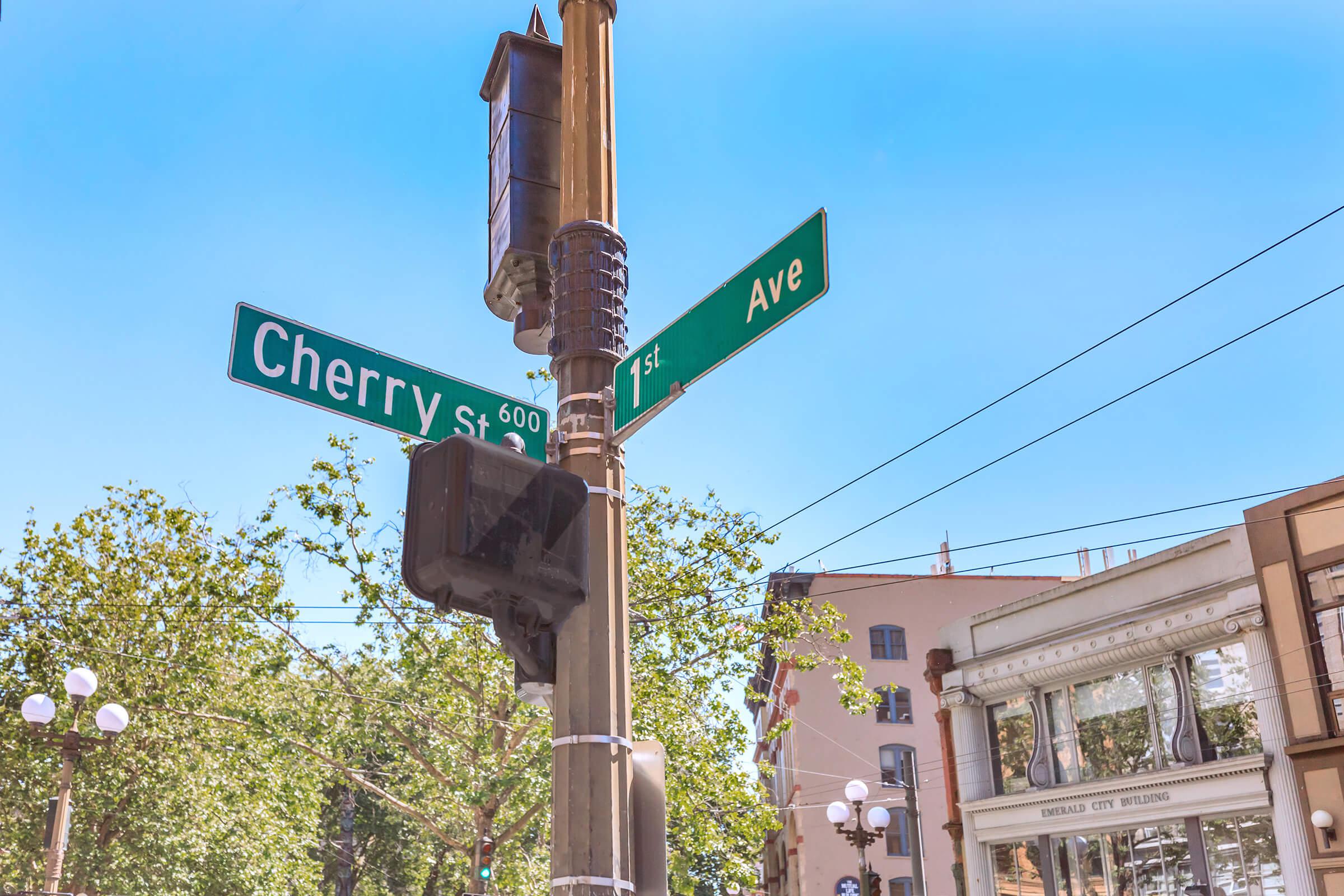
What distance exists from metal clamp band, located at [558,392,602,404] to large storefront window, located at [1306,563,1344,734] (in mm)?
20086

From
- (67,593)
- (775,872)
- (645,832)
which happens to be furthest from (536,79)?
(775,872)

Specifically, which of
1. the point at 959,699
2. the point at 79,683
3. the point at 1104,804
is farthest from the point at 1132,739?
the point at 79,683

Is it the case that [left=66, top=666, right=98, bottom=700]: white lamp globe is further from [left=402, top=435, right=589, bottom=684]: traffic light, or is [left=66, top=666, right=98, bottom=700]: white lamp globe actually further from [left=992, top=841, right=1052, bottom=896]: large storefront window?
[left=992, top=841, right=1052, bottom=896]: large storefront window

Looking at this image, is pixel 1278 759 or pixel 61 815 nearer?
pixel 61 815

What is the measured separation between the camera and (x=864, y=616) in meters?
45.8

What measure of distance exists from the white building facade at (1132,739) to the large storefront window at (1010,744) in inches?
1.6

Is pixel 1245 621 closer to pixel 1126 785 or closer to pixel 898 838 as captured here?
pixel 1126 785

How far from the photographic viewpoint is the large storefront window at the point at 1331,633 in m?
19.9

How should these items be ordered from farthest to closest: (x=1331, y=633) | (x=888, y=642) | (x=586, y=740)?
(x=888, y=642) → (x=1331, y=633) → (x=586, y=740)

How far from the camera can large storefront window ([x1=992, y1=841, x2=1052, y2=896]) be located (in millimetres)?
25344

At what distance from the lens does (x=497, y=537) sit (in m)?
3.22

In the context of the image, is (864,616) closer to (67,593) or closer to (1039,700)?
(1039,700)

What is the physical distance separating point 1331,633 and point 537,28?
65.8 ft

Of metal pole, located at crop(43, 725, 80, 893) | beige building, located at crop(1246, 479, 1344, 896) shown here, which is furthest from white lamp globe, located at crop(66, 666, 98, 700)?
beige building, located at crop(1246, 479, 1344, 896)
